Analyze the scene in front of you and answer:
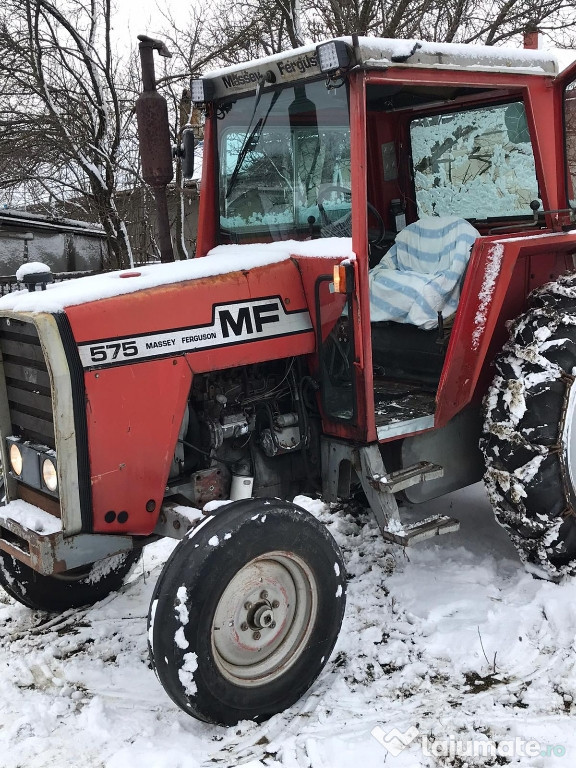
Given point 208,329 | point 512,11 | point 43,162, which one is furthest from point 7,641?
point 512,11

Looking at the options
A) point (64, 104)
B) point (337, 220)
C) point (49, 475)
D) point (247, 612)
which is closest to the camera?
point (247, 612)

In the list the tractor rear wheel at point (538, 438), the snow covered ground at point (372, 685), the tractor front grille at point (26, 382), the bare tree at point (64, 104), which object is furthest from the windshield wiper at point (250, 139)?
the bare tree at point (64, 104)

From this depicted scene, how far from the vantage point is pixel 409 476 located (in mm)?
3430

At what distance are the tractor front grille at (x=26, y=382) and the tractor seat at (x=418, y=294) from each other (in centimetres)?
175

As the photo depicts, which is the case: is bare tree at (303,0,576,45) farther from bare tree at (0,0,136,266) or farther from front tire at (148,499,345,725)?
front tire at (148,499,345,725)

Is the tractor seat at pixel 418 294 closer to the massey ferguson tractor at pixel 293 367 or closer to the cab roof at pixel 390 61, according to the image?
the massey ferguson tractor at pixel 293 367

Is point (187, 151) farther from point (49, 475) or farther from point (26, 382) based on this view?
point (49, 475)

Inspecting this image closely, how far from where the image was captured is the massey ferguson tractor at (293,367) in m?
2.88

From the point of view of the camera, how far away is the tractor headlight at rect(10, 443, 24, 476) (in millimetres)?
3227

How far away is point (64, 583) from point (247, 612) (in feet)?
4.46

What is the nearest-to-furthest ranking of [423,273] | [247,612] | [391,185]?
[247,612] < [423,273] < [391,185]

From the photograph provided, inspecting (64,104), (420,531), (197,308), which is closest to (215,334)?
(197,308)

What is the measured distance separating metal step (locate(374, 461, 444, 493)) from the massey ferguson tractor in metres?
0.02

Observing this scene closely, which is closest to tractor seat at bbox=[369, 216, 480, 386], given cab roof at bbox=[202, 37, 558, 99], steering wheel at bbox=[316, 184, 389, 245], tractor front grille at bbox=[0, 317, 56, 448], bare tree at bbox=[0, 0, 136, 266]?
steering wheel at bbox=[316, 184, 389, 245]
